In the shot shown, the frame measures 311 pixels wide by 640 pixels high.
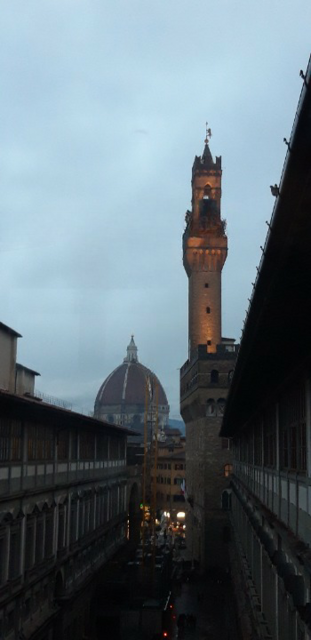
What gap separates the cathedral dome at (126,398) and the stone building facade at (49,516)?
13659 cm

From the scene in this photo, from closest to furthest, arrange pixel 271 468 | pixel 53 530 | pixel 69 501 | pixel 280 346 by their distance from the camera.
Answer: pixel 280 346 < pixel 271 468 < pixel 53 530 < pixel 69 501

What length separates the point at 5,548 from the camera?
71.3ft

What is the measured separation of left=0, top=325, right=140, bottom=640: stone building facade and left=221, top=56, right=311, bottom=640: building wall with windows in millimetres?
6957

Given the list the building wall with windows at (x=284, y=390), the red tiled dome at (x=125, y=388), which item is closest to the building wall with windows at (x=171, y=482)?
the red tiled dome at (x=125, y=388)

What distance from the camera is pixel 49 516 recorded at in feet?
90.6

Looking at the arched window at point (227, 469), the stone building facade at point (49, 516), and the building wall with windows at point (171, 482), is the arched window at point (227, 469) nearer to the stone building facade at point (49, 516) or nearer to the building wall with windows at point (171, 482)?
the stone building facade at point (49, 516)

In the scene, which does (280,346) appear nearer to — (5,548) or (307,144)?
(307,144)

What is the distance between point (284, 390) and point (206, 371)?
49651mm

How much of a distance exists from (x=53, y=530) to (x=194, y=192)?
187ft

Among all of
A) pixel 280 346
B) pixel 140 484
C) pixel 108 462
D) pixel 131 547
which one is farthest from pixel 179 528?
pixel 280 346

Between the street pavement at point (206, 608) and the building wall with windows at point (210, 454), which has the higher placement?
the building wall with windows at point (210, 454)

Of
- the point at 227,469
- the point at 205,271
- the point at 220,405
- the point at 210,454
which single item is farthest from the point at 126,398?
the point at 227,469

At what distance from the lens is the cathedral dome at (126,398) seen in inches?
7072

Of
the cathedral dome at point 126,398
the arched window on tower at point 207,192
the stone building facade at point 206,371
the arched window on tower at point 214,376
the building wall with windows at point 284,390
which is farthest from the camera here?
the cathedral dome at point 126,398
